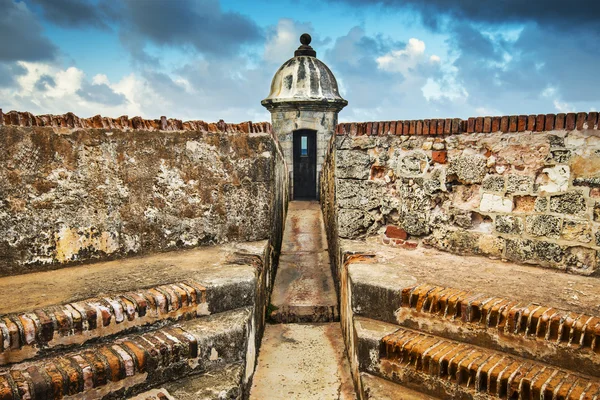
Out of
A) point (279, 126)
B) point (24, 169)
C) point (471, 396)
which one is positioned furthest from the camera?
point (279, 126)

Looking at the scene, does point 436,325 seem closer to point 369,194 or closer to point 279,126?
point 369,194

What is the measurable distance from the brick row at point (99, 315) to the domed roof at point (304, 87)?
372 inches

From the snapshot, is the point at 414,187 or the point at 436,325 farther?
the point at 414,187

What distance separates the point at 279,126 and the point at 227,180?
26.6 ft

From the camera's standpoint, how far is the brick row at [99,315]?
2.17m

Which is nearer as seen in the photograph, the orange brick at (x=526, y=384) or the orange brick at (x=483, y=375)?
the orange brick at (x=526, y=384)

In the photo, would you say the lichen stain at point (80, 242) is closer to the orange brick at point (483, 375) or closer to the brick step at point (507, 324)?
the brick step at point (507, 324)

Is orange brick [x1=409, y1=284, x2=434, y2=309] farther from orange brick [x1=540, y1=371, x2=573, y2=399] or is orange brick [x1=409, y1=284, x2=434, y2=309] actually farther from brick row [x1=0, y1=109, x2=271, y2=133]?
brick row [x1=0, y1=109, x2=271, y2=133]

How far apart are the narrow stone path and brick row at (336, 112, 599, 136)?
180cm

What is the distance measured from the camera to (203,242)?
4.07 meters

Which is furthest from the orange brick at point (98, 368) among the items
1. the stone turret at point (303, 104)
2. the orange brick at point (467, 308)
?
the stone turret at point (303, 104)

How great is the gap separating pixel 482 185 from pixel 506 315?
4.94 ft

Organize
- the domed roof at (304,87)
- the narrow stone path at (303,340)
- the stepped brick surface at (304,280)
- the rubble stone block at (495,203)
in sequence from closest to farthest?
1. the narrow stone path at (303,340)
2. the rubble stone block at (495,203)
3. the stepped brick surface at (304,280)
4. the domed roof at (304,87)

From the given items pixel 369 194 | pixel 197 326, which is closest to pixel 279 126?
pixel 369 194
